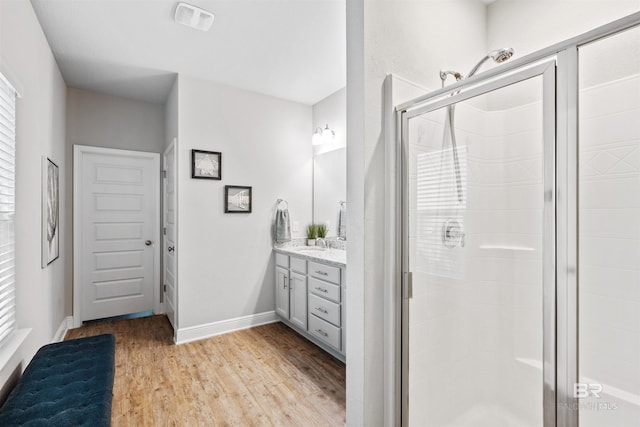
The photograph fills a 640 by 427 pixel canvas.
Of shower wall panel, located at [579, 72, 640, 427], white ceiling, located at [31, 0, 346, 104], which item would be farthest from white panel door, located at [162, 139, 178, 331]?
shower wall panel, located at [579, 72, 640, 427]

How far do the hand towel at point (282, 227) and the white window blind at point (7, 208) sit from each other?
7.26 ft

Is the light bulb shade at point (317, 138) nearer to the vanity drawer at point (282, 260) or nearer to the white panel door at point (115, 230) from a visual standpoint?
the vanity drawer at point (282, 260)

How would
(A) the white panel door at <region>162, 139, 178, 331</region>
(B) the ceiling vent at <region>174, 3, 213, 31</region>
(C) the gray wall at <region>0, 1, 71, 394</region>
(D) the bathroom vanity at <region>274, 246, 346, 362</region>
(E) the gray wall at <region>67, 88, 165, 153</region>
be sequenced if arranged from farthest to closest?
(E) the gray wall at <region>67, 88, 165, 153</region>
(A) the white panel door at <region>162, 139, 178, 331</region>
(D) the bathroom vanity at <region>274, 246, 346, 362</region>
(B) the ceiling vent at <region>174, 3, 213, 31</region>
(C) the gray wall at <region>0, 1, 71, 394</region>

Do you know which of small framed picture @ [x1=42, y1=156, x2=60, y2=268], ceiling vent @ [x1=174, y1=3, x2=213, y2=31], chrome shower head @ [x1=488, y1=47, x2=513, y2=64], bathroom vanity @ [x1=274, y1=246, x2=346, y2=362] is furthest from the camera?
bathroom vanity @ [x1=274, y1=246, x2=346, y2=362]

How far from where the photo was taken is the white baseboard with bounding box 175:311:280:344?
3.11m

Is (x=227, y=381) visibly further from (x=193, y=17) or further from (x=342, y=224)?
(x=193, y=17)

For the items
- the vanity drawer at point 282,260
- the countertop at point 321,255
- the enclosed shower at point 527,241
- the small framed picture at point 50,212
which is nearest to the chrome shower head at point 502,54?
the enclosed shower at point 527,241

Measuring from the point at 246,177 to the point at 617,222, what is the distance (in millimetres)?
2984

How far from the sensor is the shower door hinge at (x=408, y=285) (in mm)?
1496

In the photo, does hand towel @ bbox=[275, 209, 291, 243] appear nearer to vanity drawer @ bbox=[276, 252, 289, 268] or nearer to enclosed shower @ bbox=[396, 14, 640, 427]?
vanity drawer @ bbox=[276, 252, 289, 268]

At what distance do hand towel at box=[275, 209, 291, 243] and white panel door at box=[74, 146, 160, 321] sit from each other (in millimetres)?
1557

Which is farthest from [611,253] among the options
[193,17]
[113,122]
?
[113,122]

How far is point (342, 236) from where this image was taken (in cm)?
350

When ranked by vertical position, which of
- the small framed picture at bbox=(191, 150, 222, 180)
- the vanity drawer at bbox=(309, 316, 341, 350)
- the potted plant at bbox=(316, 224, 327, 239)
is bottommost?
the vanity drawer at bbox=(309, 316, 341, 350)
